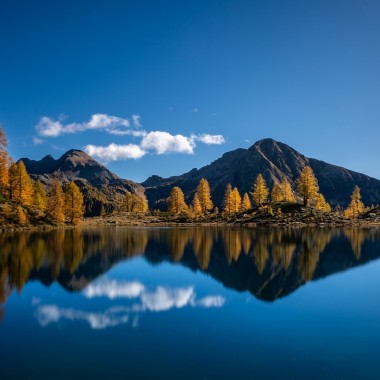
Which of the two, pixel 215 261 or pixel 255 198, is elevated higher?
pixel 255 198

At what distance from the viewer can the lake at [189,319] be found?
1225 centimetres

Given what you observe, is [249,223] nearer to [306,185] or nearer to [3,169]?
[306,185]

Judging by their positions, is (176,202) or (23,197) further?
(176,202)

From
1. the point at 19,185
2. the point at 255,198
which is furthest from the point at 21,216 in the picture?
the point at 255,198

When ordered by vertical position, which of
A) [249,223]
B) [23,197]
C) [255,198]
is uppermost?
[255,198]

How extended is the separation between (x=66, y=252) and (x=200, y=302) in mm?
26584

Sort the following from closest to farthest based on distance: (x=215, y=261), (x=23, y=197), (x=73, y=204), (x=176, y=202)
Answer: (x=215, y=261)
(x=23, y=197)
(x=73, y=204)
(x=176, y=202)

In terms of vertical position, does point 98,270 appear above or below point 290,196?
below

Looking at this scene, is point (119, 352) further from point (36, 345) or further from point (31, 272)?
point (31, 272)

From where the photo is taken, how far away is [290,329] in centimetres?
1628

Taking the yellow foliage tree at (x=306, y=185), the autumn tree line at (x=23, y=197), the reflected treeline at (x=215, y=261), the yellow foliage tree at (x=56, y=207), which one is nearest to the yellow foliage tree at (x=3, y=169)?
the autumn tree line at (x=23, y=197)

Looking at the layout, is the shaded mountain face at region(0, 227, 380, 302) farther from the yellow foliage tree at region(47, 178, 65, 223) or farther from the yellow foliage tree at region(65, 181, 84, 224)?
the yellow foliage tree at region(65, 181, 84, 224)

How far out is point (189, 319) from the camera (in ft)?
58.6

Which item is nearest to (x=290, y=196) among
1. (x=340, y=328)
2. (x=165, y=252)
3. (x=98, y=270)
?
(x=165, y=252)
